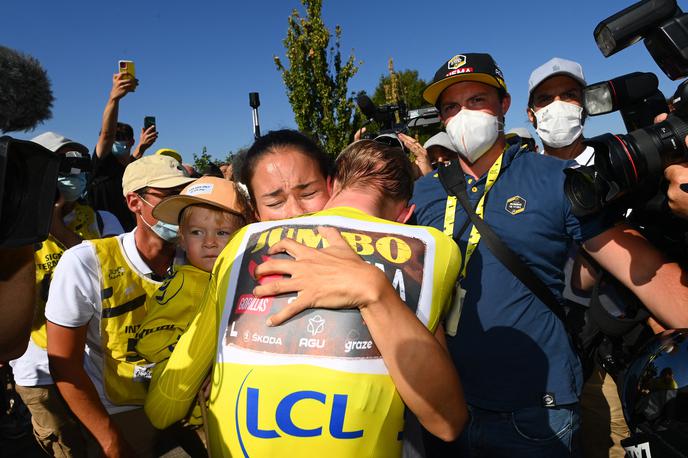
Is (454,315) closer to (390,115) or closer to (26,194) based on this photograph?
(26,194)

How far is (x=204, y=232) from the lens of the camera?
2514 millimetres

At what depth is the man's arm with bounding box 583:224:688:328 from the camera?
5.80 ft

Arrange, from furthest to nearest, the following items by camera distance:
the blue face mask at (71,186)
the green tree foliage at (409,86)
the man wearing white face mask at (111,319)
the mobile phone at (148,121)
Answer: the green tree foliage at (409,86) → the mobile phone at (148,121) → the blue face mask at (71,186) → the man wearing white face mask at (111,319)

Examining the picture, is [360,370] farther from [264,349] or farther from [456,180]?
[456,180]

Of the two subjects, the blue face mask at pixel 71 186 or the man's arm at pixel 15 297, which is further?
the blue face mask at pixel 71 186

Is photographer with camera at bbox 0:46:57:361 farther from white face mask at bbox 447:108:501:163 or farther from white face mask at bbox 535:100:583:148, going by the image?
Result: white face mask at bbox 535:100:583:148

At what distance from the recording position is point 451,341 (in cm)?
237

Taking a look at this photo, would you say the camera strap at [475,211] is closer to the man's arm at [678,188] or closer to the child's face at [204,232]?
the man's arm at [678,188]

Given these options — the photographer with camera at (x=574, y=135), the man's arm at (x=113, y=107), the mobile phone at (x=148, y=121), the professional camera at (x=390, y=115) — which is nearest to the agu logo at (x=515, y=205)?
the photographer with camera at (x=574, y=135)

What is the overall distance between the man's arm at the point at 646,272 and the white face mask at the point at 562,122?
1582 millimetres

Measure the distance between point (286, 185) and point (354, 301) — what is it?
2.99 feet

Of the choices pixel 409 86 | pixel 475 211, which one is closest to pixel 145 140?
pixel 475 211

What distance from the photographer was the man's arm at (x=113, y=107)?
494cm

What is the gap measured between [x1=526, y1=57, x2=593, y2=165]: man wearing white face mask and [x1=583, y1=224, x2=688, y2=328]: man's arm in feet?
4.93
